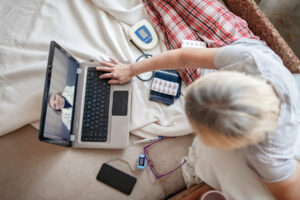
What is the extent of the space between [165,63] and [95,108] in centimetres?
34

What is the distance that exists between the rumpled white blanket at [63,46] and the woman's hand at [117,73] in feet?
0.27

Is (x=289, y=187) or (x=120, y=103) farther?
(x=120, y=103)

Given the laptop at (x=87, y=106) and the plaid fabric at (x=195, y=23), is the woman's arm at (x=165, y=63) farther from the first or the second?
the plaid fabric at (x=195, y=23)

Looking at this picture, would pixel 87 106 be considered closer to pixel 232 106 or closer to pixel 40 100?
pixel 40 100

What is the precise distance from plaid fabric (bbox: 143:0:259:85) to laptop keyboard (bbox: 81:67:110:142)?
14.5 inches

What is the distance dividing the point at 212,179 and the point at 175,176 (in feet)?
0.47

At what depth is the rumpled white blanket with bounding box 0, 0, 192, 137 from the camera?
2.69ft

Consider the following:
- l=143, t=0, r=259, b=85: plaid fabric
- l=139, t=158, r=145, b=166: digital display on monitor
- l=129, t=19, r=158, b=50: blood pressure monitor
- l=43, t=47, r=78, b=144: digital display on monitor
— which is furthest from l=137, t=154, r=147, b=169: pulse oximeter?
l=129, t=19, r=158, b=50: blood pressure monitor

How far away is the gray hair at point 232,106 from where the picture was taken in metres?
0.43

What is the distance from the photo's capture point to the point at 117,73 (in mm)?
831

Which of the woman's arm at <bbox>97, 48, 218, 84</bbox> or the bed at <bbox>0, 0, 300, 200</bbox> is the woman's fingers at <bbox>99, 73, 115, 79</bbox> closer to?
the woman's arm at <bbox>97, 48, 218, 84</bbox>

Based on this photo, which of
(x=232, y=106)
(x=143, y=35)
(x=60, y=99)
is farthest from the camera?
(x=143, y=35)

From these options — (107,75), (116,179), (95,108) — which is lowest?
(116,179)

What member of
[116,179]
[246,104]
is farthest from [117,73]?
[246,104]
